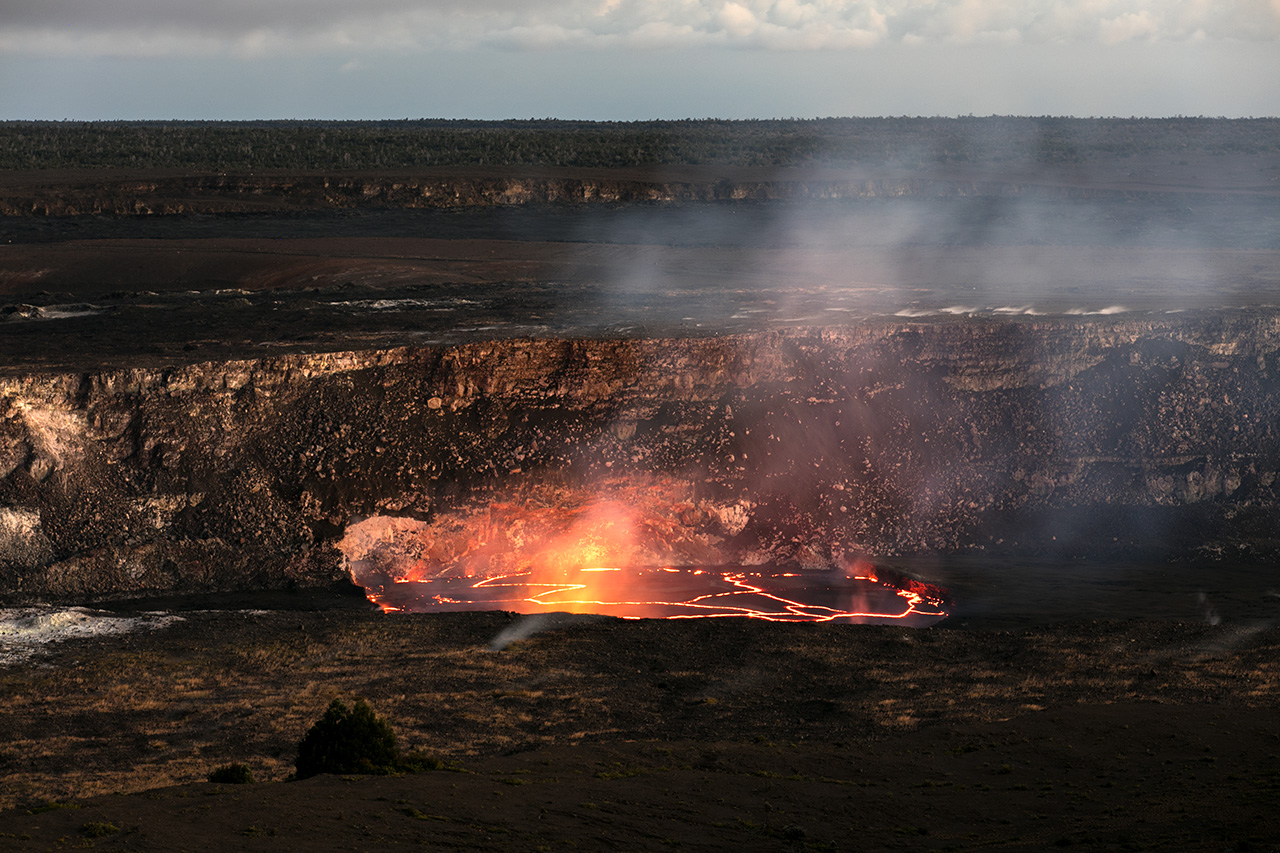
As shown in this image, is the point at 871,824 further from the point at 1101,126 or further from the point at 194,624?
the point at 1101,126

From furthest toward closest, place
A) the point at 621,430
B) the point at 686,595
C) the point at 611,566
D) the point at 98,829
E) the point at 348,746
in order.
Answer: the point at 621,430 < the point at 611,566 < the point at 686,595 < the point at 348,746 < the point at 98,829

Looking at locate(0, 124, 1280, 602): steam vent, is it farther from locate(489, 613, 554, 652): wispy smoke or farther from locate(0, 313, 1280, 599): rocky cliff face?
locate(489, 613, 554, 652): wispy smoke

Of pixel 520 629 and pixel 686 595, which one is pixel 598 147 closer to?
pixel 686 595

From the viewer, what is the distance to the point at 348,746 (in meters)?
17.5

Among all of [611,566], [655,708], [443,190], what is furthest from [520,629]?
[443,190]

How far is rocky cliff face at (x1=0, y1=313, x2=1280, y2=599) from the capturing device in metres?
28.8

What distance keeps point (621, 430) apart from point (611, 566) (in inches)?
141

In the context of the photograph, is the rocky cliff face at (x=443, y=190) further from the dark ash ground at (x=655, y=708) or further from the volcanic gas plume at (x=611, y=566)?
the volcanic gas plume at (x=611, y=566)

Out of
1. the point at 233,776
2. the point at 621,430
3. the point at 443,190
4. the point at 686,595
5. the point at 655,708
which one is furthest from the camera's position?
the point at 443,190

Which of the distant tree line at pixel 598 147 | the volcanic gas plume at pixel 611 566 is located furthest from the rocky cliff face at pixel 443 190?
the volcanic gas plume at pixel 611 566

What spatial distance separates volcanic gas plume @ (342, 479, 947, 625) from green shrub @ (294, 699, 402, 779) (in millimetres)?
9807

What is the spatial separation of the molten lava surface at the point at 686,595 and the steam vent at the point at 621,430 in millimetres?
570

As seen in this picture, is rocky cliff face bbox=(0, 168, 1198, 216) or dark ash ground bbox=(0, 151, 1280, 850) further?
rocky cliff face bbox=(0, 168, 1198, 216)

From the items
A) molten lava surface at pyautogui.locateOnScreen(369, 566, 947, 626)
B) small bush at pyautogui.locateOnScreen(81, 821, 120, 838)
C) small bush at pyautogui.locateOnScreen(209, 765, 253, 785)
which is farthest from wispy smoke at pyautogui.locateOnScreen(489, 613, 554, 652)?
small bush at pyautogui.locateOnScreen(81, 821, 120, 838)
